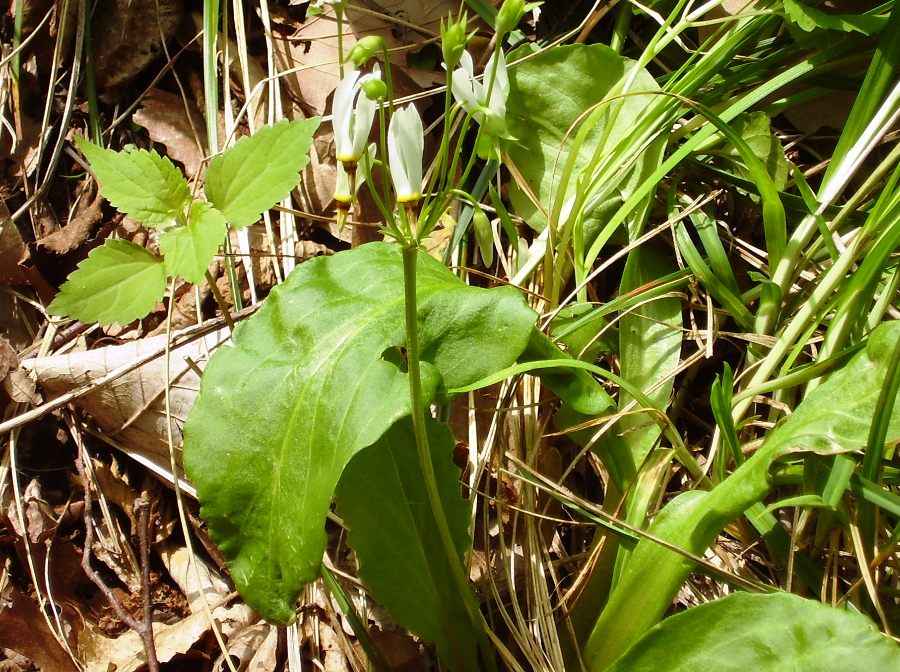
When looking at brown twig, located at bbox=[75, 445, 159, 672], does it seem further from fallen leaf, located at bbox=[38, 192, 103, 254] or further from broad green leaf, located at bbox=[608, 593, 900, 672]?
broad green leaf, located at bbox=[608, 593, 900, 672]

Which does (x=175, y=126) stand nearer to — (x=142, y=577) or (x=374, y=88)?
(x=142, y=577)

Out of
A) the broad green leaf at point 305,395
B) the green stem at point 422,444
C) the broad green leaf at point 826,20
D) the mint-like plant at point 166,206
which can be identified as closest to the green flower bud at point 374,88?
the green stem at point 422,444

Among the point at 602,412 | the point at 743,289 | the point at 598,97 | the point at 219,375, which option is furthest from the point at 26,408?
the point at 743,289

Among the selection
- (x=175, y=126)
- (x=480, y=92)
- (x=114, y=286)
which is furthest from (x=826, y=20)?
(x=175, y=126)

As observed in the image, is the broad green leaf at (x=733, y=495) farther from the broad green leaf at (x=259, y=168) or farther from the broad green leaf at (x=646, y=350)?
the broad green leaf at (x=259, y=168)

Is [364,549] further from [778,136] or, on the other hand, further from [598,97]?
[778,136]
